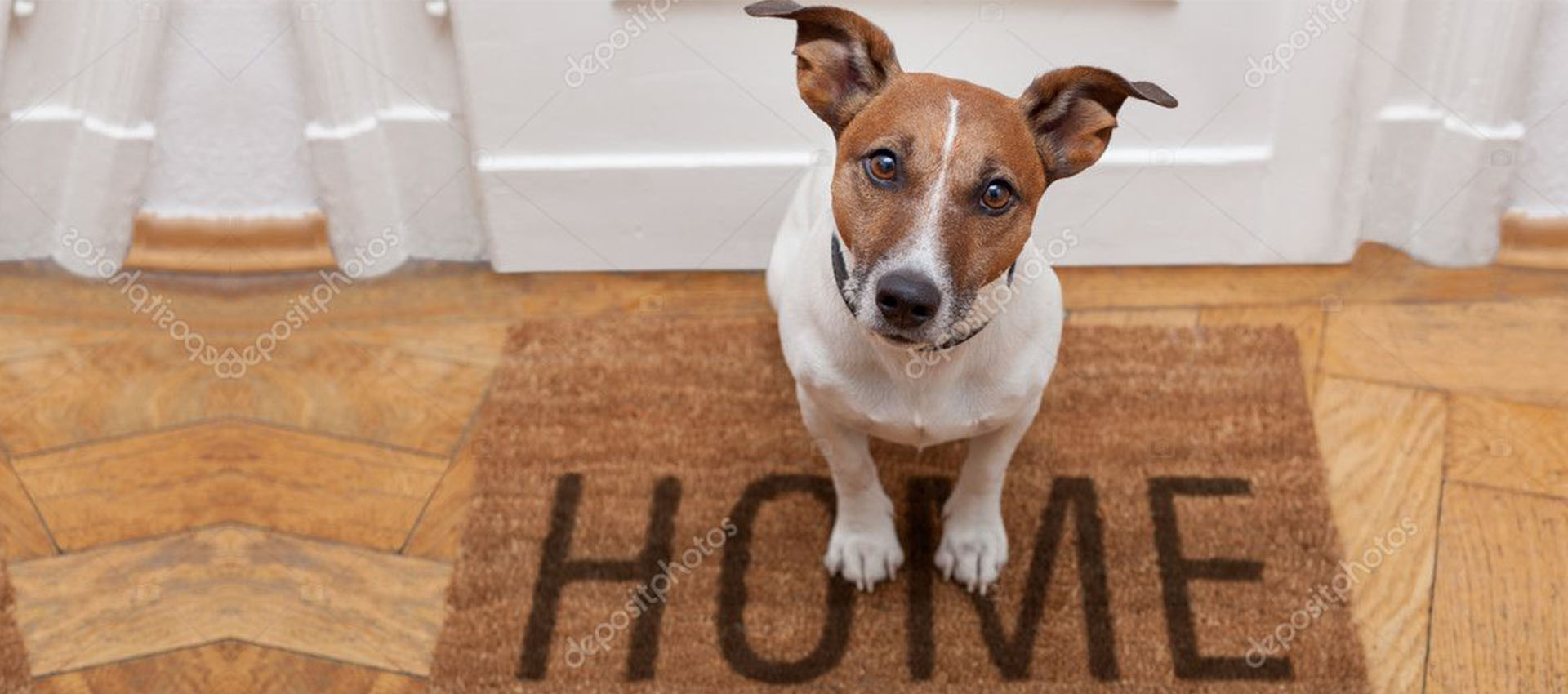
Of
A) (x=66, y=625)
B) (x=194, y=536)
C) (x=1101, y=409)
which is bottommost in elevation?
(x=66, y=625)

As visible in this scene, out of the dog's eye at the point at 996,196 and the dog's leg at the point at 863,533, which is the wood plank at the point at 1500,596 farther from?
the dog's eye at the point at 996,196

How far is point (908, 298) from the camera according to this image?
5.88 feet

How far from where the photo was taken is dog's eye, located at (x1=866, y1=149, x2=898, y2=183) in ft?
6.06

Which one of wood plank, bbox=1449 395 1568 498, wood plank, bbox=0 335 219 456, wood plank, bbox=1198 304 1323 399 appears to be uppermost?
wood plank, bbox=1449 395 1568 498

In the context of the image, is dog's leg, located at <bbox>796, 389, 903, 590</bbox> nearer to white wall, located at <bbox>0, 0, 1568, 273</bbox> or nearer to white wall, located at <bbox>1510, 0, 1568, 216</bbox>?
white wall, located at <bbox>0, 0, 1568, 273</bbox>

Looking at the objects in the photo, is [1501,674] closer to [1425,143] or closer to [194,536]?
[1425,143]

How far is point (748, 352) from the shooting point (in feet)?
9.87

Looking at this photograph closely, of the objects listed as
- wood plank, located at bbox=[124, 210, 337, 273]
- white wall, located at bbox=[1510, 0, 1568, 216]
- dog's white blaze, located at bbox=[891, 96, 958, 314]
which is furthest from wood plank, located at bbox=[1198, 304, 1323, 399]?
wood plank, located at bbox=[124, 210, 337, 273]

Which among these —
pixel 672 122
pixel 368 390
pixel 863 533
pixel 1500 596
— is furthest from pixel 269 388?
pixel 1500 596

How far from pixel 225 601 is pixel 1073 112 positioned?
5.88 feet

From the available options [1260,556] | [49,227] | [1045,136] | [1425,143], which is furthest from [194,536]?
[1425,143]

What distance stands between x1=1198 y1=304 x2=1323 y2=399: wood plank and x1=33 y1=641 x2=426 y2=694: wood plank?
1.95 meters

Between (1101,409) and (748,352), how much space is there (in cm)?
81

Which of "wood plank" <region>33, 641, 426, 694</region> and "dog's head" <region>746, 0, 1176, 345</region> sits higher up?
"dog's head" <region>746, 0, 1176, 345</region>
